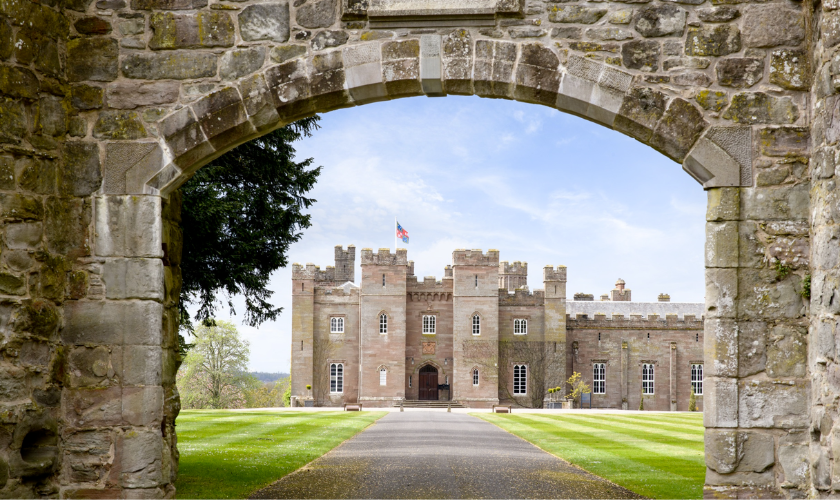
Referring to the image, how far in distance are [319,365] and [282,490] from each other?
44.6 metres

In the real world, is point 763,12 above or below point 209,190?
above

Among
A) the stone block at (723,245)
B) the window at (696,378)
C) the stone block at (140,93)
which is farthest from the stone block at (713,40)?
the window at (696,378)

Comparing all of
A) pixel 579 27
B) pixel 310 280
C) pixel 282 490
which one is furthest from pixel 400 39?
pixel 310 280

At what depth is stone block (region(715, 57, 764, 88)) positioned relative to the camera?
18.9 feet

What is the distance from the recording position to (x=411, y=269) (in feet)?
183

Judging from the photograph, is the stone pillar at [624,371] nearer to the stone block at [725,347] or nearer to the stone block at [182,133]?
the stone block at [725,347]

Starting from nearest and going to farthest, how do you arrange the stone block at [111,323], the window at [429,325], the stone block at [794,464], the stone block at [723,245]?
the stone block at [794,464], the stone block at [723,245], the stone block at [111,323], the window at [429,325]

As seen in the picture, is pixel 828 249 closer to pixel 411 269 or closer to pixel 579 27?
pixel 579 27

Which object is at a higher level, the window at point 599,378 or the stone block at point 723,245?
the stone block at point 723,245

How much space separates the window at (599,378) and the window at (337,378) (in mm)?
17876

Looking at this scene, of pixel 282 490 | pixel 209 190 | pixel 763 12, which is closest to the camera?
pixel 763 12

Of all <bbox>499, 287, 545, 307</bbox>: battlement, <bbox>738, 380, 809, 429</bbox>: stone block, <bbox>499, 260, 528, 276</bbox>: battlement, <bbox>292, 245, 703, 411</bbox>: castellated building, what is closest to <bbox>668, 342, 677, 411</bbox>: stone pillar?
<bbox>292, 245, 703, 411</bbox>: castellated building

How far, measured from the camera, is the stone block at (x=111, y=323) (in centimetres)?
590

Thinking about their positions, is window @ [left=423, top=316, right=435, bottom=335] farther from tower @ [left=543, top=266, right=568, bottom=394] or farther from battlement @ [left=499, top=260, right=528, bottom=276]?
battlement @ [left=499, top=260, right=528, bottom=276]
